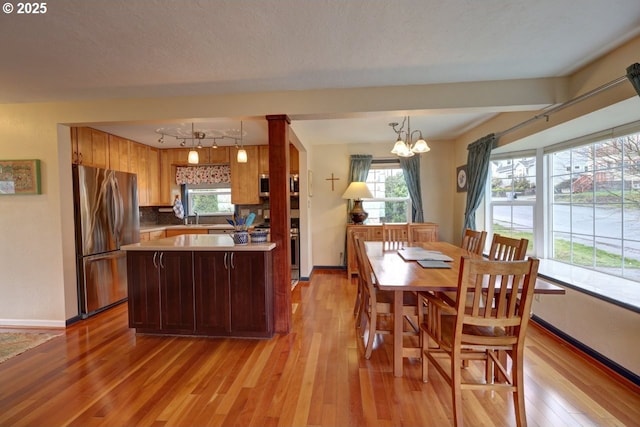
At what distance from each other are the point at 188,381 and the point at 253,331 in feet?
2.19

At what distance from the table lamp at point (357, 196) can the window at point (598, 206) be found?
2.34 meters

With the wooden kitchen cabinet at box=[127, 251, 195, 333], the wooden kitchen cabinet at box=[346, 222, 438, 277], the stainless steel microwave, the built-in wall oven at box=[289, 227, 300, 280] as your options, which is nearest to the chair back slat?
the wooden kitchen cabinet at box=[127, 251, 195, 333]

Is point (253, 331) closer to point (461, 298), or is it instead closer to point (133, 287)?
point (133, 287)

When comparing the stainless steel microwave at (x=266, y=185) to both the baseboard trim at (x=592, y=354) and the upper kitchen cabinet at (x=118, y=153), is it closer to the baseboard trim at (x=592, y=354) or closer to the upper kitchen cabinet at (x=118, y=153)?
the upper kitchen cabinet at (x=118, y=153)

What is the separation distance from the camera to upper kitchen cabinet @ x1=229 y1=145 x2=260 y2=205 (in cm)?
479

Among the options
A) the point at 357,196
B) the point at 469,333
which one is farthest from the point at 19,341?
the point at 357,196

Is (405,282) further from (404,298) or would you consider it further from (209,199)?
(209,199)

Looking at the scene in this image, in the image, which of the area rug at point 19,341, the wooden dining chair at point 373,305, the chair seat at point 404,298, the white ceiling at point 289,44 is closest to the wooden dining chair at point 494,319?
the wooden dining chair at point 373,305

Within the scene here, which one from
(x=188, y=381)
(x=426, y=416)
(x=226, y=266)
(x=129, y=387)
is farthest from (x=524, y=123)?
(x=129, y=387)

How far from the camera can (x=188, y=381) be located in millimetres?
1947

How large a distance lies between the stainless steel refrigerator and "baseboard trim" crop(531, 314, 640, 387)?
184 inches

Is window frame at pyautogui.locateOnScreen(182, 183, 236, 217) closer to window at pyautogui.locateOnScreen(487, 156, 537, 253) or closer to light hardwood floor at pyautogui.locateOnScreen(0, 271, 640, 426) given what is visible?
light hardwood floor at pyautogui.locateOnScreen(0, 271, 640, 426)

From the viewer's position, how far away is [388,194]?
4.99 m

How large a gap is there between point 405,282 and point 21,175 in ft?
12.4
